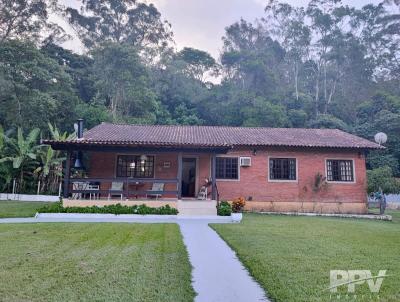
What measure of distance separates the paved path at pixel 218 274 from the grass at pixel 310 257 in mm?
178

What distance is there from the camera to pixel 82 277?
4.84 m

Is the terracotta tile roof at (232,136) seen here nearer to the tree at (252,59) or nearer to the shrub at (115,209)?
the shrub at (115,209)

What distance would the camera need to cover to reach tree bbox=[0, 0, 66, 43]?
96.5 ft

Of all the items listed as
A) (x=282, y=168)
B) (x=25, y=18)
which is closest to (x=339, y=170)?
(x=282, y=168)

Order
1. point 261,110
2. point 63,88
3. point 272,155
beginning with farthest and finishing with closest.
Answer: point 261,110
point 63,88
point 272,155

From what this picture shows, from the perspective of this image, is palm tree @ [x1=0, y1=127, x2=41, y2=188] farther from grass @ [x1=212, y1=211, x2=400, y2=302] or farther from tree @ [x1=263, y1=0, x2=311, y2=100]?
tree @ [x1=263, y1=0, x2=311, y2=100]

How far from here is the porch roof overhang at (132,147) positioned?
13453mm

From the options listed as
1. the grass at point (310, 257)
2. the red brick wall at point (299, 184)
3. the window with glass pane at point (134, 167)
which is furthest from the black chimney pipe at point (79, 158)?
the grass at point (310, 257)

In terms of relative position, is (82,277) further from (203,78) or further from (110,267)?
(203,78)

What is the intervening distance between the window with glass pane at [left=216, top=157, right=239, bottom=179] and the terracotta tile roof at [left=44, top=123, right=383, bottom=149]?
0.89 metres

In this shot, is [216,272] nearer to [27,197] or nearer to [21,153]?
[27,197]

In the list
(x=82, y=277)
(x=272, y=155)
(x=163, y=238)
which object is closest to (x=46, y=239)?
(x=163, y=238)

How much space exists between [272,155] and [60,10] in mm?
30388

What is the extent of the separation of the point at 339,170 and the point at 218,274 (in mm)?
14138
